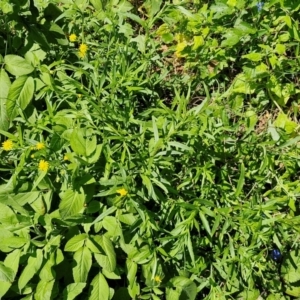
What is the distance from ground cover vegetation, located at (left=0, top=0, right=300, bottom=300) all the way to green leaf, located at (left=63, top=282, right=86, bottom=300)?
0.01 m

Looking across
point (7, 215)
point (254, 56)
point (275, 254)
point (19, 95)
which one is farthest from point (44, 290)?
point (254, 56)

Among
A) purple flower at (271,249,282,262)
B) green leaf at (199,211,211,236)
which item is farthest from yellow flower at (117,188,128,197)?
purple flower at (271,249,282,262)

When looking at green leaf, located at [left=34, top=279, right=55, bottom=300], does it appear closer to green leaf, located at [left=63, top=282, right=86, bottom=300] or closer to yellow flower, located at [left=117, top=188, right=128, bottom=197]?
green leaf, located at [left=63, top=282, right=86, bottom=300]

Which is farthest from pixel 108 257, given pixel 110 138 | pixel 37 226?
pixel 110 138

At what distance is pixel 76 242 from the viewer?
6.33 feet

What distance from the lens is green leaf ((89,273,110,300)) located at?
6.65 ft

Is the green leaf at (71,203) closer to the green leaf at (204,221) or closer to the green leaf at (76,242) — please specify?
the green leaf at (76,242)

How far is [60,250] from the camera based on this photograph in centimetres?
194

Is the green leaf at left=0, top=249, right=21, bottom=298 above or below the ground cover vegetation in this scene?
below

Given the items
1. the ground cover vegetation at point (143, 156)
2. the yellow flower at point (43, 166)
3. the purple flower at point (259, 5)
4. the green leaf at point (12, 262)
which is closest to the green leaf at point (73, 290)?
the ground cover vegetation at point (143, 156)

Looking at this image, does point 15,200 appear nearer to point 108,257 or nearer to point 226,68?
point 108,257

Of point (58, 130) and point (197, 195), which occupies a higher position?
point (58, 130)

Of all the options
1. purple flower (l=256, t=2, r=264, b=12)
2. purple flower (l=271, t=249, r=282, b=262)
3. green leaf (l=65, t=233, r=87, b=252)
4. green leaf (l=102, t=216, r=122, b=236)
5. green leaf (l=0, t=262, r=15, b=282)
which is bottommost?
purple flower (l=271, t=249, r=282, b=262)

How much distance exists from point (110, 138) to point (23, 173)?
1.30ft
